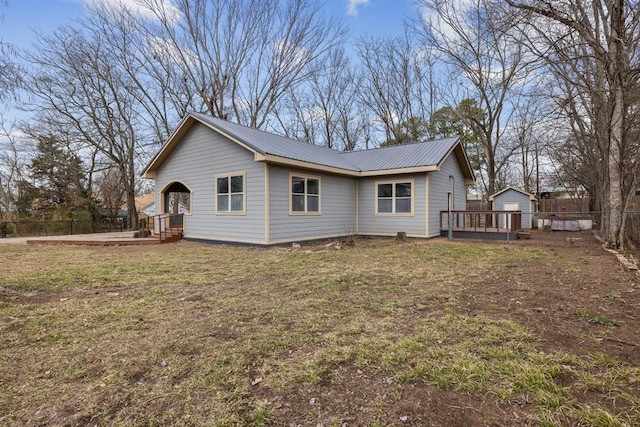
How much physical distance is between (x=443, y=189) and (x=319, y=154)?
5.20 metres

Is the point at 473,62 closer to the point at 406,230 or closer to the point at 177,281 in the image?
the point at 406,230

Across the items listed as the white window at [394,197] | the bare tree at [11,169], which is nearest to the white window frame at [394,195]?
the white window at [394,197]

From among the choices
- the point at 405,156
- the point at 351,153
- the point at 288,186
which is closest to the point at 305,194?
the point at 288,186

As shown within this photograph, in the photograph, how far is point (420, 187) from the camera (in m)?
11.9

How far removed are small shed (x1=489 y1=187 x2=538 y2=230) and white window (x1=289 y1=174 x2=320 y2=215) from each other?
13.5m

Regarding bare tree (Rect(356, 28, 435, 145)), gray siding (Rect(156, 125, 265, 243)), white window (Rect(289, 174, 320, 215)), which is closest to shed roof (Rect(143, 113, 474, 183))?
gray siding (Rect(156, 125, 265, 243))

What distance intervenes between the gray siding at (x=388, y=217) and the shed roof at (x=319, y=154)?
1.73 feet

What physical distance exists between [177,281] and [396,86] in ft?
73.7

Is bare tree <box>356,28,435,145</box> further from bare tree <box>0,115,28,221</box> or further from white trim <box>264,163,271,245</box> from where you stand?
bare tree <box>0,115,28,221</box>

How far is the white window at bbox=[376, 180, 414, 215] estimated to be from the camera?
12.2m

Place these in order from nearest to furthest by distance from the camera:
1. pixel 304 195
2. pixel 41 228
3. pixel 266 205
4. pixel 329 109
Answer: pixel 266 205
pixel 304 195
pixel 41 228
pixel 329 109

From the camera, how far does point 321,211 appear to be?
1159 cm

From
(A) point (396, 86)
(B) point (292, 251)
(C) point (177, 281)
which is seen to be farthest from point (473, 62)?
(C) point (177, 281)

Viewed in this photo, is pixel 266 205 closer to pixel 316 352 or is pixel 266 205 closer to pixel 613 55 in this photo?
pixel 316 352
